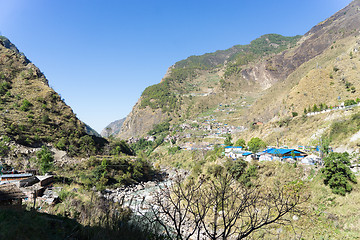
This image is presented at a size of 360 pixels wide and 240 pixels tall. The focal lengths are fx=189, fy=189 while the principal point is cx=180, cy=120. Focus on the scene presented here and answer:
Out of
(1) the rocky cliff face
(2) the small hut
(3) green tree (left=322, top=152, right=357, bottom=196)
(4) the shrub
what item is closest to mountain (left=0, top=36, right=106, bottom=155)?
(4) the shrub

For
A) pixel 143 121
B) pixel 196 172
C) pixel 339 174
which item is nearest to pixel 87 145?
pixel 196 172

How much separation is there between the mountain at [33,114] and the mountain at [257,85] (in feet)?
131

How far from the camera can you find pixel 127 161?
39.7m

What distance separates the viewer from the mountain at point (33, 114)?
108ft

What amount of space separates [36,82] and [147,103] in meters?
83.8

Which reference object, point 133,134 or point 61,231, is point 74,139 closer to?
point 61,231

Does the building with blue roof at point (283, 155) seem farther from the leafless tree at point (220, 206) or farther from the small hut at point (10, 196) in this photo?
the small hut at point (10, 196)

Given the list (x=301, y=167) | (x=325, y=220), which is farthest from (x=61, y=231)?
(x=301, y=167)

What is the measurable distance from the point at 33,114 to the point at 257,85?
398 ft

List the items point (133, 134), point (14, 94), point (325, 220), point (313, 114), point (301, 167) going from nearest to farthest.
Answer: point (325, 220), point (301, 167), point (313, 114), point (14, 94), point (133, 134)

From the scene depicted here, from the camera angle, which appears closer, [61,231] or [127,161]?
[61,231]

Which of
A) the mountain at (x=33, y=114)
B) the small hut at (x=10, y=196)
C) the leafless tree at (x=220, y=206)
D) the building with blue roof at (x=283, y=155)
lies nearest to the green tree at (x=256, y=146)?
the building with blue roof at (x=283, y=155)

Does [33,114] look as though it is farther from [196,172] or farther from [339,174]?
[339,174]

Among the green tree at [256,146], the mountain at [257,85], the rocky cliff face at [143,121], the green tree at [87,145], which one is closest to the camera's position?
the green tree at [256,146]
